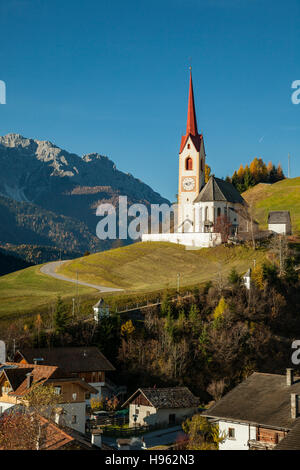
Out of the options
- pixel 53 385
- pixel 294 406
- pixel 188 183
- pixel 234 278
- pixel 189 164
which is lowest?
pixel 53 385

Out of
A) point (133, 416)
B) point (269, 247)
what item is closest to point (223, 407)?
point (133, 416)

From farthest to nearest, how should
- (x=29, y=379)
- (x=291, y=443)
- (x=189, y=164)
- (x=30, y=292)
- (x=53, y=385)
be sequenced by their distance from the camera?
(x=189, y=164) → (x=30, y=292) → (x=29, y=379) → (x=53, y=385) → (x=291, y=443)

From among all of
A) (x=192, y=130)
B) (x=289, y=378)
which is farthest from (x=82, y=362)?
(x=192, y=130)

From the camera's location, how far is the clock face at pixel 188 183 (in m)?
103

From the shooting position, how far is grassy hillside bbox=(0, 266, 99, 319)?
6464cm

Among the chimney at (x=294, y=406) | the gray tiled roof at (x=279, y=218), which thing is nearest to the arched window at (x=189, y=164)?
the gray tiled roof at (x=279, y=218)

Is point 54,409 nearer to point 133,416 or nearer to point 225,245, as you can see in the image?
point 133,416

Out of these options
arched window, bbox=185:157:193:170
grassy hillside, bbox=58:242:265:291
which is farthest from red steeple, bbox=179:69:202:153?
grassy hillside, bbox=58:242:265:291

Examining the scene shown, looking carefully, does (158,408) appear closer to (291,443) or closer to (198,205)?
(291,443)

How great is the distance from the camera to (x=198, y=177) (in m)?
103

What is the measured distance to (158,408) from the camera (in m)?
47.3

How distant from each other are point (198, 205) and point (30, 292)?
117 ft

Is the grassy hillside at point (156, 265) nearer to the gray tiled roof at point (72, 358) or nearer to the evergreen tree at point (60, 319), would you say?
the evergreen tree at point (60, 319)

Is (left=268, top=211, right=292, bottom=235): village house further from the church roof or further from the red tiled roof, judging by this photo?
the red tiled roof
